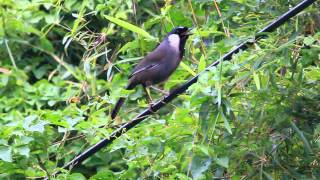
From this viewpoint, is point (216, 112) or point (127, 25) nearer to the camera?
point (216, 112)

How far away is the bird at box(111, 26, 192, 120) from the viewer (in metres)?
3.54

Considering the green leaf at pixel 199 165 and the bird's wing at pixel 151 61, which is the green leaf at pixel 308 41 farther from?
the bird's wing at pixel 151 61

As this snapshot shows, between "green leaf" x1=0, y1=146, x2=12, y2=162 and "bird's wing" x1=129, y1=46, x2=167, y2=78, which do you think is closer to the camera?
"green leaf" x1=0, y1=146, x2=12, y2=162

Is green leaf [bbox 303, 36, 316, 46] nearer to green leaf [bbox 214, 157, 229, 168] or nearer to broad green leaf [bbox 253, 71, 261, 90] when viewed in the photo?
broad green leaf [bbox 253, 71, 261, 90]

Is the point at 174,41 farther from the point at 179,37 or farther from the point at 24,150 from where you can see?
the point at 24,150

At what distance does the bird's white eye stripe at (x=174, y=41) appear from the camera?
3.52 m

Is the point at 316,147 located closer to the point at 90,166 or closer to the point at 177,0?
the point at 177,0

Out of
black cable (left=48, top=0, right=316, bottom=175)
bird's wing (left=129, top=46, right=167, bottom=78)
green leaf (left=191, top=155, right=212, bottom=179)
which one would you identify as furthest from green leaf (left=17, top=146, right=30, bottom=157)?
bird's wing (left=129, top=46, right=167, bottom=78)

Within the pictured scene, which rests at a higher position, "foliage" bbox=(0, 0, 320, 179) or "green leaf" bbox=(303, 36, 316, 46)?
"green leaf" bbox=(303, 36, 316, 46)

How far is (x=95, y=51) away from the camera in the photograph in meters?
3.21

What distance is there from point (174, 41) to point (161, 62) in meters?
0.13

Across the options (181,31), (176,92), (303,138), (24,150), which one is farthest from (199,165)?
(181,31)

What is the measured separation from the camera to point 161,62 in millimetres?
3648

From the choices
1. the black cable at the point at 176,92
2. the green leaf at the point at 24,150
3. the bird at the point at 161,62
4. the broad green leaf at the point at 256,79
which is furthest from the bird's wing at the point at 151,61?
the broad green leaf at the point at 256,79
